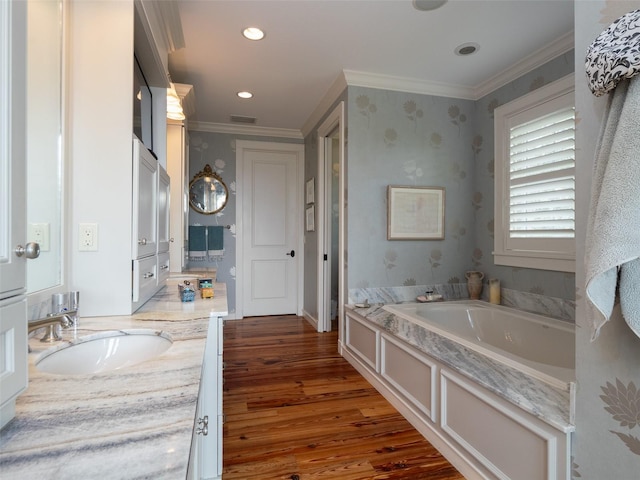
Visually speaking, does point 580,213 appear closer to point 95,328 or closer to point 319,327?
point 95,328

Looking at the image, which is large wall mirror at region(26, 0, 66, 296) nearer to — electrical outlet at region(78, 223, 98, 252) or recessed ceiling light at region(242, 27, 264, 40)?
electrical outlet at region(78, 223, 98, 252)

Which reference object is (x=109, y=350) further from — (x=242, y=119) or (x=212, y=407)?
(x=242, y=119)

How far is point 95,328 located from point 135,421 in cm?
77

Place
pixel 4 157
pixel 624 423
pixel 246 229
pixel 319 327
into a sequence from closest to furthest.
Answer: pixel 4 157
pixel 624 423
pixel 319 327
pixel 246 229

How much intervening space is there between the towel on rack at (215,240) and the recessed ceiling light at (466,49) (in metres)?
3.12

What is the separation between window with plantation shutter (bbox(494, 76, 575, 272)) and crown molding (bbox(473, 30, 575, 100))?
206mm

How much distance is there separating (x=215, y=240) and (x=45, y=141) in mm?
3056

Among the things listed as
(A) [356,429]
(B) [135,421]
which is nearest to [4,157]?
(B) [135,421]

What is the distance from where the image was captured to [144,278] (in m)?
1.61

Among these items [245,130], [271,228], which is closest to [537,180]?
[271,228]

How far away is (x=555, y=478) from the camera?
3.92 feet

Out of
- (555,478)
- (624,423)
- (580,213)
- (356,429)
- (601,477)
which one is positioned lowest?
(356,429)

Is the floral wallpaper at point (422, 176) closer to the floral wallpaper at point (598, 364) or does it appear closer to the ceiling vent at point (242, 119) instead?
the ceiling vent at point (242, 119)

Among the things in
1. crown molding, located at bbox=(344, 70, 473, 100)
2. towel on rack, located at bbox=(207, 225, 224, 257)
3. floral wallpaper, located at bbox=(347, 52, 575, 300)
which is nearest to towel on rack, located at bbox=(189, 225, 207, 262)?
towel on rack, located at bbox=(207, 225, 224, 257)
